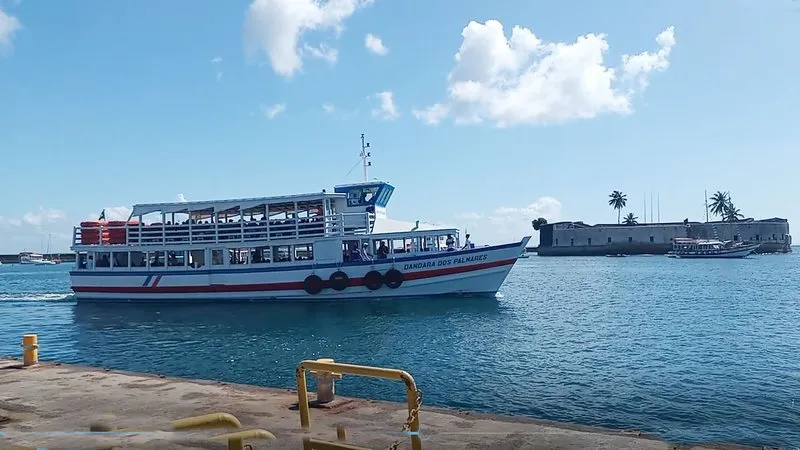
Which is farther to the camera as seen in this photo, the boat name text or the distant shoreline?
the distant shoreline

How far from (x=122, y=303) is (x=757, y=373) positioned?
111 ft

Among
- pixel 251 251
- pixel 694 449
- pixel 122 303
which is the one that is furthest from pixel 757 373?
pixel 122 303

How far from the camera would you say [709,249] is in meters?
103

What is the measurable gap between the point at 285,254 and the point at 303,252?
4.10 ft

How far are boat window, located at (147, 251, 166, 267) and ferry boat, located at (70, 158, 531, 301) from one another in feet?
0.19

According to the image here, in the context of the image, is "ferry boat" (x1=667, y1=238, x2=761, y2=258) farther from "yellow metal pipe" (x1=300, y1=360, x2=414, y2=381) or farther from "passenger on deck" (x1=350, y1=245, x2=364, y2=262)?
"yellow metal pipe" (x1=300, y1=360, x2=414, y2=381)

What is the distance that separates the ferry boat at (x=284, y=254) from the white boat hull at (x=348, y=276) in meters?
0.05

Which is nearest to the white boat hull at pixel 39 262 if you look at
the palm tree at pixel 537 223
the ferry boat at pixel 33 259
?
the ferry boat at pixel 33 259

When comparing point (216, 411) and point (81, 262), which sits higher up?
point (81, 262)

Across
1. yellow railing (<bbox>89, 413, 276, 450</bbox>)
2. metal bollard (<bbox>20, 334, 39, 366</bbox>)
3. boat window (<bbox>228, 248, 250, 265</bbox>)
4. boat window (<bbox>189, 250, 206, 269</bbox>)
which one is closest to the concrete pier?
yellow railing (<bbox>89, 413, 276, 450</bbox>)

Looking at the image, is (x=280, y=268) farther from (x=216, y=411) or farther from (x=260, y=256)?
(x=216, y=411)

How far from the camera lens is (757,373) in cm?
1623

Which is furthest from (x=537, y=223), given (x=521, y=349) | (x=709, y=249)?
(x=521, y=349)

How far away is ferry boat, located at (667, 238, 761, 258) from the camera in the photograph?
334 ft
